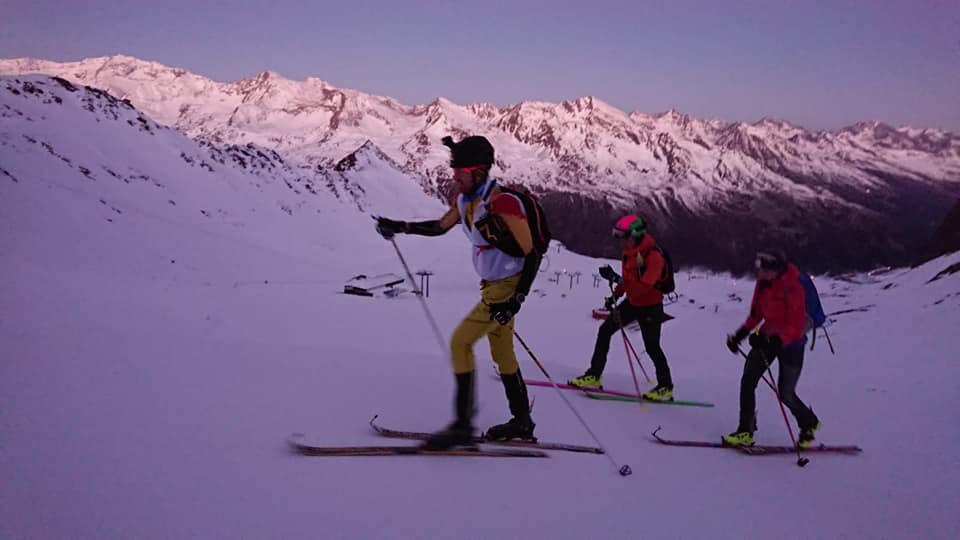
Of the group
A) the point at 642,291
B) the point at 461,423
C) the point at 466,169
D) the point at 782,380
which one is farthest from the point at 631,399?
the point at 466,169

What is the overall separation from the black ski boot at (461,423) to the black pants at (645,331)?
3.52 metres

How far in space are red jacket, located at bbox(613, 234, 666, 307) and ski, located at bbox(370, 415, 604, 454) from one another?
2891 mm

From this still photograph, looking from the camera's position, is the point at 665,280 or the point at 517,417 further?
the point at 665,280

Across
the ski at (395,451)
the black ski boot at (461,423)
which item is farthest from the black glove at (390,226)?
the ski at (395,451)

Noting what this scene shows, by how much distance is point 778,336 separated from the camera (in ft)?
19.1

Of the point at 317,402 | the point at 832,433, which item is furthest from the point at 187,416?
the point at 832,433

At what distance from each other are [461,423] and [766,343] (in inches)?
136

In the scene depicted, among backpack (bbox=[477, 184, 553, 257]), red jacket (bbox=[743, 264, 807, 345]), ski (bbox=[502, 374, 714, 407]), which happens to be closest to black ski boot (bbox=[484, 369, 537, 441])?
backpack (bbox=[477, 184, 553, 257])

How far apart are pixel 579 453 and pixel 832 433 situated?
12.3ft

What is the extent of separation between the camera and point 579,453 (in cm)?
513

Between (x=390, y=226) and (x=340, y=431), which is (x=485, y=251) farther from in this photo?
(x=340, y=431)

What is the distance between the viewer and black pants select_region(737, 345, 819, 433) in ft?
19.4

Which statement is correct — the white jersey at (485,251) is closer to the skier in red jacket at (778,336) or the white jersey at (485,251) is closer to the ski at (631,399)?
the skier in red jacket at (778,336)

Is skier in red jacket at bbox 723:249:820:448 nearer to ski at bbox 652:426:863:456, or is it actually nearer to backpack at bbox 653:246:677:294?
ski at bbox 652:426:863:456
